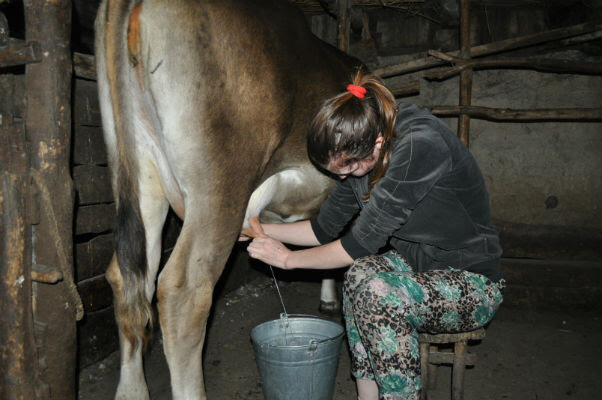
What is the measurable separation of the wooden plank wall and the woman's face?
57.3 inches

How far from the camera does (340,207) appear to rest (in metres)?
2.41

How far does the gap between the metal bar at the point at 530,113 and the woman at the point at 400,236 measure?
2295 millimetres

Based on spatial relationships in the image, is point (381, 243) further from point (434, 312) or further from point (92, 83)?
point (92, 83)

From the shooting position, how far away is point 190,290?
205 cm

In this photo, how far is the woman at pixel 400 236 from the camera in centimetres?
179

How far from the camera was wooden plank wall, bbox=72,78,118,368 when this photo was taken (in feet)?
8.46

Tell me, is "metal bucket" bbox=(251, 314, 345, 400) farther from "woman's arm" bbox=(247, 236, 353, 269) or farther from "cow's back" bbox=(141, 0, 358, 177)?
"cow's back" bbox=(141, 0, 358, 177)

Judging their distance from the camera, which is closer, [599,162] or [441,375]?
[441,375]

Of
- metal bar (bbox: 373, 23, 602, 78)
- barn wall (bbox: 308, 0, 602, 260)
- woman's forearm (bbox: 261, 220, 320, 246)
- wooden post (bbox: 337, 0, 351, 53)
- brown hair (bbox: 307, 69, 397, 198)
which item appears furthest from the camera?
barn wall (bbox: 308, 0, 602, 260)

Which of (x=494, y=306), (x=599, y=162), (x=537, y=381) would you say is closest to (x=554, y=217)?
(x=599, y=162)

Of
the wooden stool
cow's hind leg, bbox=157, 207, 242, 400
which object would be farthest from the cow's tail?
the wooden stool

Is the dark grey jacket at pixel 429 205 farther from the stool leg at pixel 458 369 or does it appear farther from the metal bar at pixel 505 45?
the metal bar at pixel 505 45

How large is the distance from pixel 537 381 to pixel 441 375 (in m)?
0.52

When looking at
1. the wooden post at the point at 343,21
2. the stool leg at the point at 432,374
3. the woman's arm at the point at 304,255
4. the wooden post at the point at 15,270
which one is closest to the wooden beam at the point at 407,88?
the wooden post at the point at 343,21
